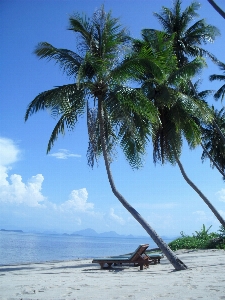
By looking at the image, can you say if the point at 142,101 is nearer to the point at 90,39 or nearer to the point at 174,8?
the point at 90,39

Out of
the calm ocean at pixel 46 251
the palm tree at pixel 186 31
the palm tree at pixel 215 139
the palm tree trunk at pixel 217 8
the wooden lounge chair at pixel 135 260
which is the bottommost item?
the calm ocean at pixel 46 251

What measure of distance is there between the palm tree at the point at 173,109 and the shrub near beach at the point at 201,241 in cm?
380

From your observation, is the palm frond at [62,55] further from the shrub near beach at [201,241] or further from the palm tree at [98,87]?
the shrub near beach at [201,241]

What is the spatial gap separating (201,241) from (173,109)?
8.85 m

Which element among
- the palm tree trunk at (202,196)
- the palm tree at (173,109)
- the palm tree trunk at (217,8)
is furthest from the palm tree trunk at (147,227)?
the palm tree trunk at (202,196)

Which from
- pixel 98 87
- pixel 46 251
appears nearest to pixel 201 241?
pixel 98 87

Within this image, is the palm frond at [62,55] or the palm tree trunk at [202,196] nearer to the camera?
the palm frond at [62,55]

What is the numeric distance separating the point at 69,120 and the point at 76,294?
856cm

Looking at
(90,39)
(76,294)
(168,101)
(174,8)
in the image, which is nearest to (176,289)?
(76,294)

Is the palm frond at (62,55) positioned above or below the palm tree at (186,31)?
below

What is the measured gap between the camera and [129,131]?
1477 centimetres

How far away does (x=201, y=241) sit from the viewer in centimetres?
2242

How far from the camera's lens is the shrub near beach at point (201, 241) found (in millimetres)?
20870

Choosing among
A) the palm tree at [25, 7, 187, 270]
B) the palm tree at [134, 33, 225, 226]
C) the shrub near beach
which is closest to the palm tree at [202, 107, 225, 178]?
the shrub near beach
